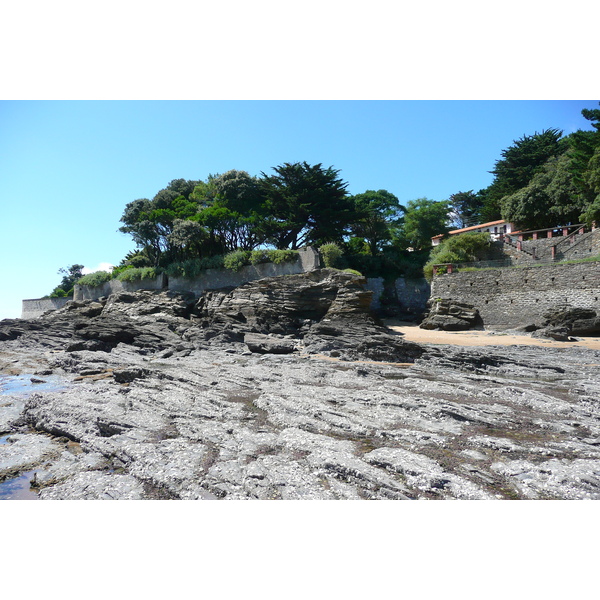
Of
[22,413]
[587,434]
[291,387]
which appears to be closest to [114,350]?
[22,413]

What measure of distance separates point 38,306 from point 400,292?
111 ft

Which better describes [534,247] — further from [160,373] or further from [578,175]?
[160,373]

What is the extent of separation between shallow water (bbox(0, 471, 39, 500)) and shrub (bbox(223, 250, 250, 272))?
20.2m

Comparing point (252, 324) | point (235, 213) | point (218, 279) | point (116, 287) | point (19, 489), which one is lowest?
point (252, 324)

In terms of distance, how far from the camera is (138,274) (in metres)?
28.9

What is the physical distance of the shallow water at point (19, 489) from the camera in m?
4.47

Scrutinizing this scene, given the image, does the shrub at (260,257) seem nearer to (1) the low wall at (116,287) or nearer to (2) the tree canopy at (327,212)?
(2) the tree canopy at (327,212)

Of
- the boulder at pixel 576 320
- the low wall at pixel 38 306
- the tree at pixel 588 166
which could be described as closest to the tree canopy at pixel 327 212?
the tree at pixel 588 166

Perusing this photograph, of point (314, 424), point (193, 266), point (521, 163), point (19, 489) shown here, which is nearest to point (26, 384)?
point (19, 489)

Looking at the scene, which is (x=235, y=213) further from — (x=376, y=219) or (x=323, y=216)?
(x=376, y=219)

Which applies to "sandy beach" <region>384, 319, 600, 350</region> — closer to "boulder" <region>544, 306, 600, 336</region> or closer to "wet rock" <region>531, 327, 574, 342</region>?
"wet rock" <region>531, 327, 574, 342</region>

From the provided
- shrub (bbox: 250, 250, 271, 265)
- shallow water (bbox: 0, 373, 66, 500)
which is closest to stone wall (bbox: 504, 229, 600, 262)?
shrub (bbox: 250, 250, 271, 265)

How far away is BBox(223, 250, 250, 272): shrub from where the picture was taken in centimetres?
2478

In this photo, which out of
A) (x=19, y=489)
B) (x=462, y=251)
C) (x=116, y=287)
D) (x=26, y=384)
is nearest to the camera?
(x=19, y=489)
